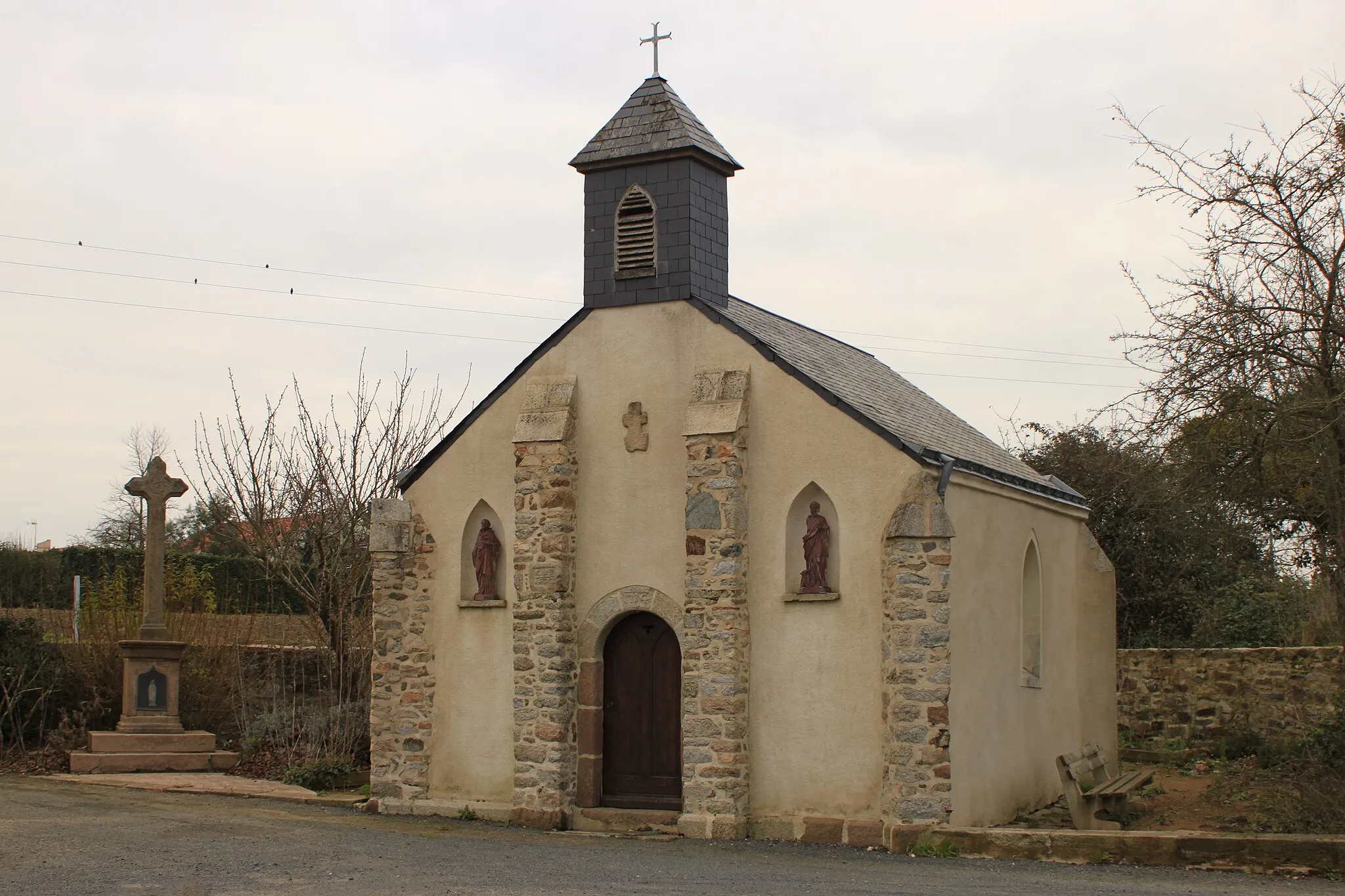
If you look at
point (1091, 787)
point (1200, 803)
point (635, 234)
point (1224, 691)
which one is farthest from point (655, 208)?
point (1224, 691)

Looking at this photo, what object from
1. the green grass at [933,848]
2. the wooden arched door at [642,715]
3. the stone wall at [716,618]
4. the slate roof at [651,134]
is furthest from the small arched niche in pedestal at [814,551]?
the slate roof at [651,134]

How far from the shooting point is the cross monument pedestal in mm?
17906

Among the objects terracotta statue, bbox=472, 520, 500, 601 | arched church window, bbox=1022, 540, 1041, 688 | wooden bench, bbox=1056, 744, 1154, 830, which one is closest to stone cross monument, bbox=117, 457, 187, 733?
terracotta statue, bbox=472, 520, 500, 601

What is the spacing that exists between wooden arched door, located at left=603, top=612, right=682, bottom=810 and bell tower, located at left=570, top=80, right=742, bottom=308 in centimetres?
365

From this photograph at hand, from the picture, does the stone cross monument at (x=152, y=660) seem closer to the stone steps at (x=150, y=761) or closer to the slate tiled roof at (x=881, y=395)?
the stone steps at (x=150, y=761)

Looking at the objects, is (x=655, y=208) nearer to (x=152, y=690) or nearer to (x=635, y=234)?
(x=635, y=234)

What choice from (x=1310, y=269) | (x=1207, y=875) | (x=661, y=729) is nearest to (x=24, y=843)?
(x=661, y=729)

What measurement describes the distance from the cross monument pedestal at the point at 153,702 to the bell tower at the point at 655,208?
731 cm

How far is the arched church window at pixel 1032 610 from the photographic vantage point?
16.3m

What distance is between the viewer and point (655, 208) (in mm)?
15578

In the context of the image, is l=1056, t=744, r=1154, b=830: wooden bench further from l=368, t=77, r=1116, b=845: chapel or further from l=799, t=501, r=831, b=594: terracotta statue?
l=799, t=501, r=831, b=594: terracotta statue

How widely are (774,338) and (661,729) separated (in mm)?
4397

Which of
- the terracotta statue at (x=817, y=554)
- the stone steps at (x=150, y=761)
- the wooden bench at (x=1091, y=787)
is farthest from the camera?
the stone steps at (x=150, y=761)

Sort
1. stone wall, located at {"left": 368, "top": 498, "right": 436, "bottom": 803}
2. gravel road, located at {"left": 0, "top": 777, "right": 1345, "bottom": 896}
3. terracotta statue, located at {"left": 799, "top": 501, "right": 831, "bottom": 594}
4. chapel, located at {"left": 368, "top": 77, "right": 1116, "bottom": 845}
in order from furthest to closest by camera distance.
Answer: stone wall, located at {"left": 368, "top": 498, "right": 436, "bottom": 803} < terracotta statue, located at {"left": 799, "top": 501, "right": 831, "bottom": 594} < chapel, located at {"left": 368, "top": 77, "right": 1116, "bottom": 845} < gravel road, located at {"left": 0, "top": 777, "right": 1345, "bottom": 896}
